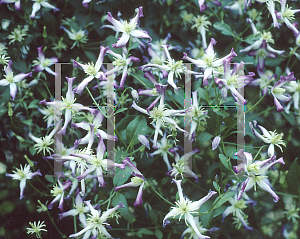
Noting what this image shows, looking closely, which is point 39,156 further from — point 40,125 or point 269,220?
point 269,220

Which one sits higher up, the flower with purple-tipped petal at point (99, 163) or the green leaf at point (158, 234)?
the flower with purple-tipped petal at point (99, 163)

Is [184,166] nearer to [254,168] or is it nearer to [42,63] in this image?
[254,168]

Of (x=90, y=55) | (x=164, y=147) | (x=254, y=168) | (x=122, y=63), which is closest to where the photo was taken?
(x=254, y=168)

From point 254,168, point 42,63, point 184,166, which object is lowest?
point 184,166

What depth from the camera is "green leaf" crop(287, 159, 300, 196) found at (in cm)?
108

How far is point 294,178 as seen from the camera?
3.56 ft

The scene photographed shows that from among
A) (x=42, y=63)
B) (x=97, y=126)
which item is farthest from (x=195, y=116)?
(x=42, y=63)

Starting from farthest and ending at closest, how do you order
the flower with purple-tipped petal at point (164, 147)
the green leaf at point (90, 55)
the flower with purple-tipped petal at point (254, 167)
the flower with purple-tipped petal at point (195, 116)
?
the green leaf at point (90, 55) → the flower with purple-tipped petal at point (164, 147) → the flower with purple-tipped petal at point (195, 116) → the flower with purple-tipped petal at point (254, 167)

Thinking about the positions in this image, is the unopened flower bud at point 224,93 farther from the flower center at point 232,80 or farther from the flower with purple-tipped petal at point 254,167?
the flower with purple-tipped petal at point 254,167

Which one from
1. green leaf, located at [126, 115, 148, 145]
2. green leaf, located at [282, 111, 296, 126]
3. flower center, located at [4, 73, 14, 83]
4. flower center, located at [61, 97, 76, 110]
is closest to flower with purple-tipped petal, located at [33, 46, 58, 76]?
flower center, located at [4, 73, 14, 83]

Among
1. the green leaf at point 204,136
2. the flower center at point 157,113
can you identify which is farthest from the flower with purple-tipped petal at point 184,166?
the flower center at point 157,113

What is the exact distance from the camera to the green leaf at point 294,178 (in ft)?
3.54

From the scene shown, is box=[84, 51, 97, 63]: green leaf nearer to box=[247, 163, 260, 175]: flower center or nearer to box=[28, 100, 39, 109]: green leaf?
box=[28, 100, 39, 109]: green leaf

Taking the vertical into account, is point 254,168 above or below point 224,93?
below
